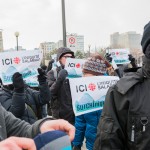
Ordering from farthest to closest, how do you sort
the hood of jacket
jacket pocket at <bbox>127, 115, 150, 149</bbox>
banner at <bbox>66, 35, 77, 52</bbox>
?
banner at <bbox>66, 35, 77, 52</bbox> → the hood of jacket → jacket pocket at <bbox>127, 115, 150, 149</bbox>

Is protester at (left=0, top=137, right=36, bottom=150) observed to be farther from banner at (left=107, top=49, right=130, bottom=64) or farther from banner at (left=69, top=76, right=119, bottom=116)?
banner at (left=107, top=49, right=130, bottom=64)

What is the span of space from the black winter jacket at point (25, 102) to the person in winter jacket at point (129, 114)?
1528 mm

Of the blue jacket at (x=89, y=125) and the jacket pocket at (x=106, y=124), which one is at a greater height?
the jacket pocket at (x=106, y=124)

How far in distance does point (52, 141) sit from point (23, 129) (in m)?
0.84

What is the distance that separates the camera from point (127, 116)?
207cm

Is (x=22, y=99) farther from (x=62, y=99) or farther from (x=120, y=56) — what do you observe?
(x=120, y=56)

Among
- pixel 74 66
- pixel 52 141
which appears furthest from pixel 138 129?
pixel 74 66

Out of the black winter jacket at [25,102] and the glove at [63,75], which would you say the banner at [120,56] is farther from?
the black winter jacket at [25,102]

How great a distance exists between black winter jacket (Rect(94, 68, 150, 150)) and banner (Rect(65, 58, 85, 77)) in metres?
3.68

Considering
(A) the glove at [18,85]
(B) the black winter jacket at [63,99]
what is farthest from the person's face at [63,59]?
(A) the glove at [18,85]

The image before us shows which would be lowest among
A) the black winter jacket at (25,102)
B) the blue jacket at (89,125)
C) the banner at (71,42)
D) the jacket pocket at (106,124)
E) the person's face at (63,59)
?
the blue jacket at (89,125)

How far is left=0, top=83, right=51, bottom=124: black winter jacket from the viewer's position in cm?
354

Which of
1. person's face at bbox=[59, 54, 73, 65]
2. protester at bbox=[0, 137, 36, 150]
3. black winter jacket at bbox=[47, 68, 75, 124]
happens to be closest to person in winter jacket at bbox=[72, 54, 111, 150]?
black winter jacket at bbox=[47, 68, 75, 124]

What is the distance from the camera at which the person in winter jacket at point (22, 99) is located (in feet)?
11.6
